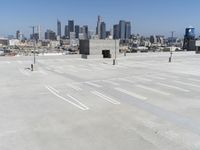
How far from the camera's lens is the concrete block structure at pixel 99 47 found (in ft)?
133

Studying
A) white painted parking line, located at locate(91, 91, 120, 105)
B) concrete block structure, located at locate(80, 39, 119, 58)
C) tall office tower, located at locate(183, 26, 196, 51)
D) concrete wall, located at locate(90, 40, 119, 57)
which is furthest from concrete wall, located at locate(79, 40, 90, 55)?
tall office tower, located at locate(183, 26, 196, 51)

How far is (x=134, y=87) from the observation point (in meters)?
17.5

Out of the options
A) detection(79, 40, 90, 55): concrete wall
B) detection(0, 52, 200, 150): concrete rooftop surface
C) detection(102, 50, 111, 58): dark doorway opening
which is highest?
detection(79, 40, 90, 55): concrete wall

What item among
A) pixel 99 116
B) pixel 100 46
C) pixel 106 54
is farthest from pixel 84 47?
pixel 99 116

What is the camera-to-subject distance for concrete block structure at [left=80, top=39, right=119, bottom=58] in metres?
40.7

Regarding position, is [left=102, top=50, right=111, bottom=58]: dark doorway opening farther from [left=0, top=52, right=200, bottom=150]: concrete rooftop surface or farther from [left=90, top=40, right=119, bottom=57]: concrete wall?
[left=0, top=52, right=200, bottom=150]: concrete rooftop surface

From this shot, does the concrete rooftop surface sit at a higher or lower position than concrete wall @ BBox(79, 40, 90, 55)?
lower

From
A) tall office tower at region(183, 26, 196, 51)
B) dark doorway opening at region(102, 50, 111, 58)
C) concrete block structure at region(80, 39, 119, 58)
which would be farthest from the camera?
tall office tower at region(183, 26, 196, 51)

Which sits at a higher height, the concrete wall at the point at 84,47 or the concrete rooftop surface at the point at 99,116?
the concrete wall at the point at 84,47

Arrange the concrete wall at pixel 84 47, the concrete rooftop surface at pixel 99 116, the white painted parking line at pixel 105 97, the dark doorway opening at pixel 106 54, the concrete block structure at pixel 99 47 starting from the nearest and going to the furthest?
the concrete rooftop surface at pixel 99 116, the white painted parking line at pixel 105 97, the concrete block structure at pixel 99 47, the concrete wall at pixel 84 47, the dark doorway opening at pixel 106 54

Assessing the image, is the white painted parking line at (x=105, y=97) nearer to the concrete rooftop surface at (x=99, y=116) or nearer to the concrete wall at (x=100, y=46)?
the concrete rooftop surface at (x=99, y=116)

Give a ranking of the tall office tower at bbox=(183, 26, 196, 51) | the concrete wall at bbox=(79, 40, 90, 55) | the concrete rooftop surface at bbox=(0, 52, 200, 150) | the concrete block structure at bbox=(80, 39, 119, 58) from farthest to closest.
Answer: the tall office tower at bbox=(183, 26, 196, 51) → the concrete wall at bbox=(79, 40, 90, 55) → the concrete block structure at bbox=(80, 39, 119, 58) → the concrete rooftop surface at bbox=(0, 52, 200, 150)

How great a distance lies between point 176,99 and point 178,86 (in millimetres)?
4044

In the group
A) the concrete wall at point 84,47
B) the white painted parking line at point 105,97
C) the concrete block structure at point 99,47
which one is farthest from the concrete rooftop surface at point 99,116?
the concrete wall at point 84,47
